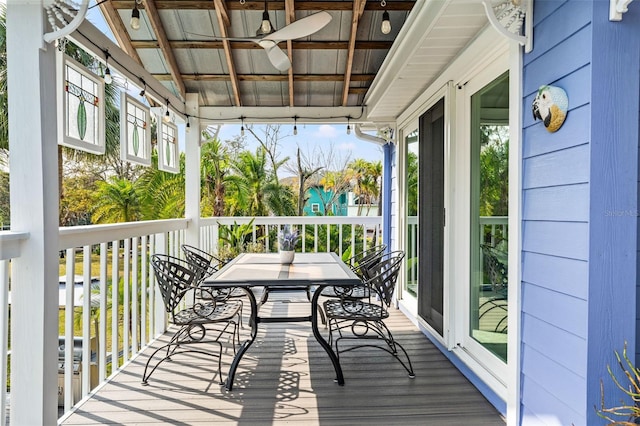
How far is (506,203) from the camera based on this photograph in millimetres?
2662

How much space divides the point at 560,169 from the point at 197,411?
7.93 ft

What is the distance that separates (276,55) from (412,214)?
8.11 feet

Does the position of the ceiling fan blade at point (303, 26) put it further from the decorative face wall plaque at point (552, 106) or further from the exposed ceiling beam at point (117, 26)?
the exposed ceiling beam at point (117, 26)

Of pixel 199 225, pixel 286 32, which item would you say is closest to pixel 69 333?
pixel 286 32

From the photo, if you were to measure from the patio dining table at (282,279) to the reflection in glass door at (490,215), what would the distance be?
2.91 feet

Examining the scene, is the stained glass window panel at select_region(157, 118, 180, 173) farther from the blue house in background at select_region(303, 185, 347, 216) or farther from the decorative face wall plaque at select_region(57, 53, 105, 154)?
the blue house in background at select_region(303, 185, 347, 216)

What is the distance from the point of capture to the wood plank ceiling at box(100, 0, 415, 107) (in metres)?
4.15

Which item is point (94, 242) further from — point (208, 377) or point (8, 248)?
point (208, 377)

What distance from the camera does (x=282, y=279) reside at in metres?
3.00

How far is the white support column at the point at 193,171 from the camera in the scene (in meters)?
5.37

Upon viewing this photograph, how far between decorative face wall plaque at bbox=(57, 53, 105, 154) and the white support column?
235cm

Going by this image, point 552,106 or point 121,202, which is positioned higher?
point 552,106

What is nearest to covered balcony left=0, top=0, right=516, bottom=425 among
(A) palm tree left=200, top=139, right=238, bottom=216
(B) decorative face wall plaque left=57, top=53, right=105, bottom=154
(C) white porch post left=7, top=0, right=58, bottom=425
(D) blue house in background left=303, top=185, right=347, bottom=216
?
(C) white porch post left=7, top=0, right=58, bottom=425

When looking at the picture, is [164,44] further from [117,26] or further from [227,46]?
[227,46]
